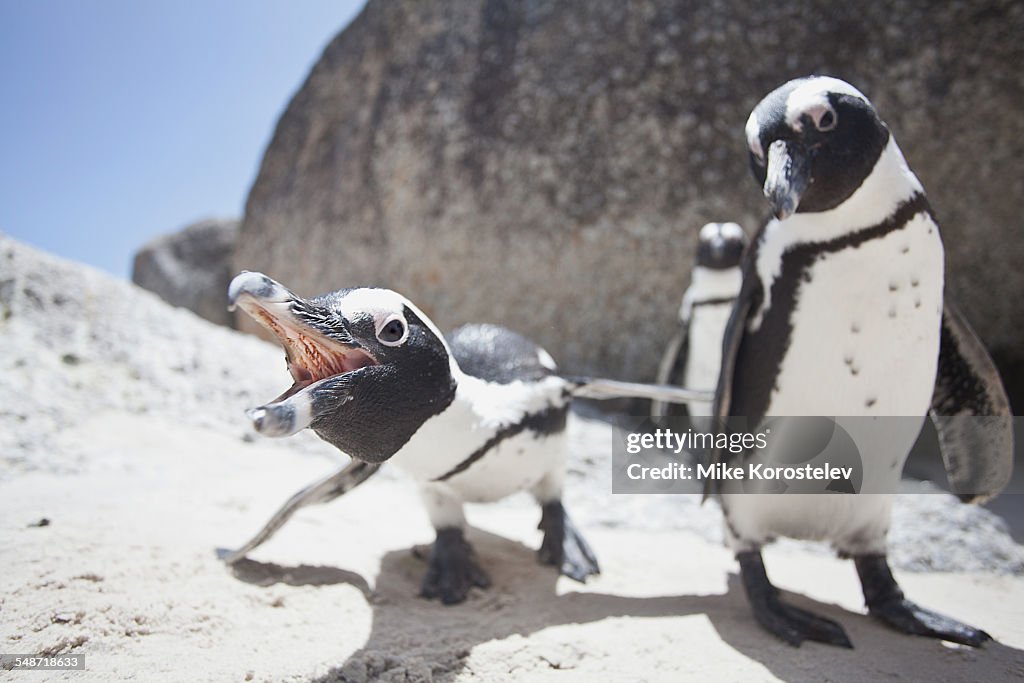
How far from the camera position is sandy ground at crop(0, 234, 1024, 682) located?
115cm

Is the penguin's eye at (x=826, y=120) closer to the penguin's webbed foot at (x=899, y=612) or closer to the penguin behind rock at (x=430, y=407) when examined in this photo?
the penguin behind rock at (x=430, y=407)

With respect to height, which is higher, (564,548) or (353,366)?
(353,366)

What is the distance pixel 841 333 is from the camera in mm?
1356

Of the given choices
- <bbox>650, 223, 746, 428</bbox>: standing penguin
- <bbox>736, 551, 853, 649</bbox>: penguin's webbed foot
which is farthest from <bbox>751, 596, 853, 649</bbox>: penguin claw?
<bbox>650, 223, 746, 428</bbox>: standing penguin

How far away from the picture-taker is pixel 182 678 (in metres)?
1.01

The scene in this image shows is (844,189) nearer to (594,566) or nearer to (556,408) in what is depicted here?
(556,408)

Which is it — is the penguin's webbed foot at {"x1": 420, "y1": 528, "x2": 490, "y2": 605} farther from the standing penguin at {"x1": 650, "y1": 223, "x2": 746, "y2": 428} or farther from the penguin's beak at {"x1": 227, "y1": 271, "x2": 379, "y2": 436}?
the standing penguin at {"x1": 650, "y1": 223, "x2": 746, "y2": 428}

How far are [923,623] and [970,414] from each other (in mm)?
476

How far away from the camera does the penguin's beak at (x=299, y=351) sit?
94 centimetres

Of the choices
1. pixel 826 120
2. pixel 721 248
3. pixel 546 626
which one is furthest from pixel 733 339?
pixel 721 248

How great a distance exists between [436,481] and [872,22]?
11.2ft

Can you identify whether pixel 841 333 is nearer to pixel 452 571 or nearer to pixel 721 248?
pixel 452 571

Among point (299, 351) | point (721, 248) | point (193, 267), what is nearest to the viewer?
point (299, 351)

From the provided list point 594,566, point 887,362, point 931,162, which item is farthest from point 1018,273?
point 594,566
